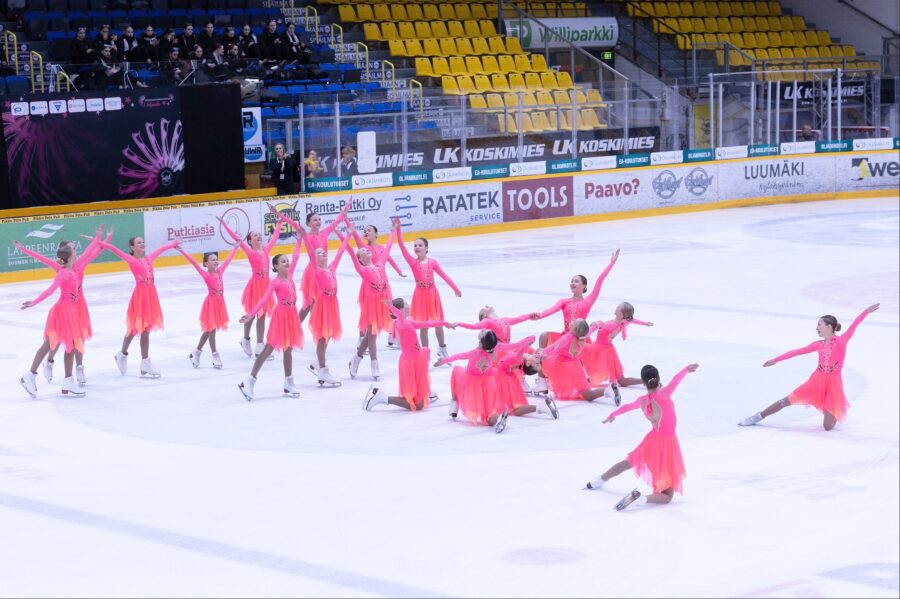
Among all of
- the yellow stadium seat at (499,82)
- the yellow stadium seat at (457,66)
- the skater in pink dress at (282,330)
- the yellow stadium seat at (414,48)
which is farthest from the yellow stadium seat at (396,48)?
the skater in pink dress at (282,330)

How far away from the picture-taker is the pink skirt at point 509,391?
39.4 feet

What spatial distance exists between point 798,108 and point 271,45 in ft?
44.3

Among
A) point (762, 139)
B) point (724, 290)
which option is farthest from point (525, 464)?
point (762, 139)

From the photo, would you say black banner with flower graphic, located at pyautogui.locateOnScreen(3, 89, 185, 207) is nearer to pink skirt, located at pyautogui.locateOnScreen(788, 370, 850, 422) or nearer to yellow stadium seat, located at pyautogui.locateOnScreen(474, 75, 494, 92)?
yellow stadium seat, located at pyautogui.locateOnScreen(474, 75, 494, 92)

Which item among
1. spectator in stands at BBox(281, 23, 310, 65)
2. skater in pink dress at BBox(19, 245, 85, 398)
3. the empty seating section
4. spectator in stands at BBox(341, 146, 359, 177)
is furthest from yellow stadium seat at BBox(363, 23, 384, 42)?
skater in pink dress at BBox(19, 245, 85, 398)

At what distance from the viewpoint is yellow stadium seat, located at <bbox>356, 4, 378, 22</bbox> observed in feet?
109

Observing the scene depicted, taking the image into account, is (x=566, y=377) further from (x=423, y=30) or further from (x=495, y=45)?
(x=495, y=45)

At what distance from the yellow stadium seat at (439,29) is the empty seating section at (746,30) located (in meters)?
7.61

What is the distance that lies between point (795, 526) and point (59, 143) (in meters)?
17.4

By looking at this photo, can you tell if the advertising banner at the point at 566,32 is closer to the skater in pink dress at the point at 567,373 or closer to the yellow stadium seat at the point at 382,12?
the yellow stadium seat at the point at 382,12

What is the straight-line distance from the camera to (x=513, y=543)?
8570 millimetres

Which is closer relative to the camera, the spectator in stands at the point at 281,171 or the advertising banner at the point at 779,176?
the spectator in stands at the point at 281,171

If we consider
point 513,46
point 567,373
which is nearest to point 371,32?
point 513,46

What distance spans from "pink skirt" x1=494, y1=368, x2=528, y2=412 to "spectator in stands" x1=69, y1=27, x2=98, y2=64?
624 inches
